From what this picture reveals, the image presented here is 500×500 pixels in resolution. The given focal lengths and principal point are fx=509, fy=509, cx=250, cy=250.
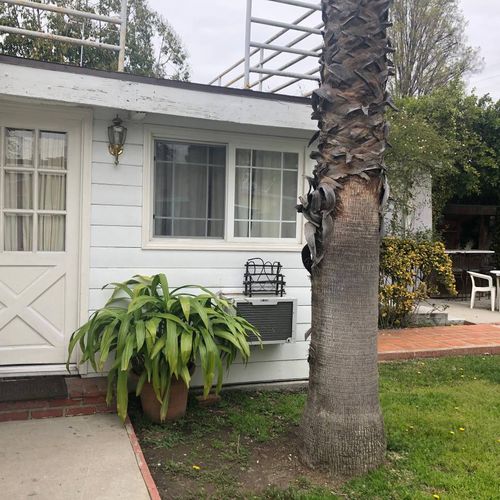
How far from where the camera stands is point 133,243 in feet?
15.1

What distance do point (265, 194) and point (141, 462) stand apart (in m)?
2.81

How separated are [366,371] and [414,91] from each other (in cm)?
1857

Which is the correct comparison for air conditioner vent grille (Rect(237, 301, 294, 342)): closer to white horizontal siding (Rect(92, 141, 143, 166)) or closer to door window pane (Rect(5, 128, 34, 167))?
white horizontal siding (Rect(92, 141, 143, 166))

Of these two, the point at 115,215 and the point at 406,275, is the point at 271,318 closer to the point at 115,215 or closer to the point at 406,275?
the point at 115,215

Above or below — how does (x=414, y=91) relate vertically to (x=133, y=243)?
above

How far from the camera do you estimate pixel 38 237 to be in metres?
4.52

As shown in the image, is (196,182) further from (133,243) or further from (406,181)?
(406,181)

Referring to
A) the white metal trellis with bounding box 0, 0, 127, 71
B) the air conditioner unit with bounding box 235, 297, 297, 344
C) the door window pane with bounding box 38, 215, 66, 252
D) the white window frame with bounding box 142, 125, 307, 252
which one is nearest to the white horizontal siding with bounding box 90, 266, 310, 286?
the white window frame with bounding box 142, 125, 307, 252

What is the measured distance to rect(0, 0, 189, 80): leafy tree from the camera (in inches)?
540

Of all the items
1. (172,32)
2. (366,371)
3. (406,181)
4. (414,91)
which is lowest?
(366,371)

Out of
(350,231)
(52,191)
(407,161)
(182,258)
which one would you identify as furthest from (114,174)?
(407,161)

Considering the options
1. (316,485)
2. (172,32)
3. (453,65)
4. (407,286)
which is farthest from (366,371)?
(453,65)

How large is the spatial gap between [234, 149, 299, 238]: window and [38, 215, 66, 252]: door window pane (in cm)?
162

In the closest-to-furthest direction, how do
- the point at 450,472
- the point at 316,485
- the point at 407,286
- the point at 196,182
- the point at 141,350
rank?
the point at 316,485, the point at 450,472, the point at 141,350, the point at 196,182, the point at 407,286
